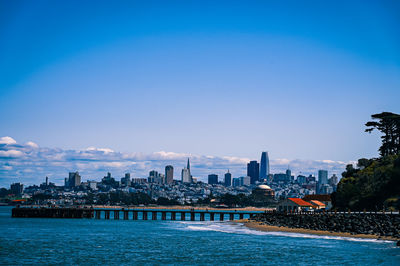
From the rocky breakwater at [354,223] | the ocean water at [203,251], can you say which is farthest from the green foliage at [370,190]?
the ocean water at [203,251]

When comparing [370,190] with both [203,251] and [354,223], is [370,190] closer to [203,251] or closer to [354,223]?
[354,223]

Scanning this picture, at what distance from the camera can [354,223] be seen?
232 ft

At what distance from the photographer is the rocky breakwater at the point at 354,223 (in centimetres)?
6488

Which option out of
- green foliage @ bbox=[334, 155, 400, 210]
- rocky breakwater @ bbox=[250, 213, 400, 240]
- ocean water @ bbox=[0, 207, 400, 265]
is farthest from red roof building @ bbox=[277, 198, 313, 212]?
ocean water @ bbox=[0, 207, 400, 265]

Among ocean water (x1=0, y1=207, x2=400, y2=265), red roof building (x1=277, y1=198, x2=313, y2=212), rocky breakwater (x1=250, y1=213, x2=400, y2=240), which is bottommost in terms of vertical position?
ocean water (x1=0, y1=207, x2=400, y2=265)

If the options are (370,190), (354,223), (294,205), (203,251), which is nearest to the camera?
(203,251)

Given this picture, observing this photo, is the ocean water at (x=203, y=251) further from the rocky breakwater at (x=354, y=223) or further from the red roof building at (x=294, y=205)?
the red roof building at (x=294, y=205)

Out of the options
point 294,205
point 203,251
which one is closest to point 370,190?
point 294,205

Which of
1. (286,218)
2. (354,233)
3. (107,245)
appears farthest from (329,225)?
(107,245)

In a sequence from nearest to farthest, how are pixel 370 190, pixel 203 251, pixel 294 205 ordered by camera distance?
1. pixel 203 251
2. pixel 370 190
3. pixel 294 205

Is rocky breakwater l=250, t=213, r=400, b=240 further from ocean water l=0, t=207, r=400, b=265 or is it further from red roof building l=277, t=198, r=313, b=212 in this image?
red roof building l=277, t=198, r=313, b=212

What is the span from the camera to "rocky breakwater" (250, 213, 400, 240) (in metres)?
64.9

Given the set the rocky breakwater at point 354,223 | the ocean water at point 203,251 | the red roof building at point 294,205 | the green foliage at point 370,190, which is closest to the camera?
the ocean water at point 203,251

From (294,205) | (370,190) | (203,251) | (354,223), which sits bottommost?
(203,251)
